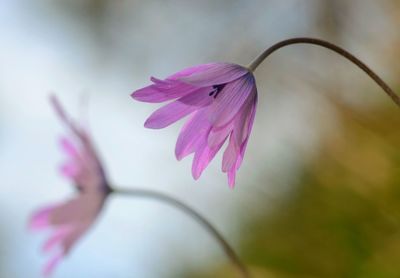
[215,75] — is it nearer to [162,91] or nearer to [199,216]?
[162,91]

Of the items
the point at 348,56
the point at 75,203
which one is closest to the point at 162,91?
the point at 348,56

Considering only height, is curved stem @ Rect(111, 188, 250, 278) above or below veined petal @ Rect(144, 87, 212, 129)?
below

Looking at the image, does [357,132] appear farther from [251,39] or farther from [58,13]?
[58,13]

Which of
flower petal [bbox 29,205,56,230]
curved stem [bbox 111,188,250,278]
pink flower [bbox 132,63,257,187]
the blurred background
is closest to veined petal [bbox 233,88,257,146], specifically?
pink flower [bbox 132,63,257,187]

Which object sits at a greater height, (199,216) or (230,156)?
(230,156)

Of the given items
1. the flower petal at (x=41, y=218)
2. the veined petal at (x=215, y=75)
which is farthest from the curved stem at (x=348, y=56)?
the flower petal at (x=41, y=218)

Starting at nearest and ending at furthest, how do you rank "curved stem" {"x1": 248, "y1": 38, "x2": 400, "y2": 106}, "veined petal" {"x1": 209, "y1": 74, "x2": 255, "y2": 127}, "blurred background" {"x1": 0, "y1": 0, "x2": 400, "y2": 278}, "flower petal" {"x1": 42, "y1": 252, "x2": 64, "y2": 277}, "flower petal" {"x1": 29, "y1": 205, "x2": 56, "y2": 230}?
"curved stem" {"x1": 248, "y1": 38, "x2": 400, "y2": 106}, "veined petal" {"x1": 209, "y1": 74, "x2": 255, "y2": 127}, "flower petal" {"x1": 42, "y1": 252, "x2": 64, "y2": 277}, "flower petal" {"x1": 29, "y1": 205, "x2": 56, "y2": 230}, "blurred background" {"x1": 0, "y1": 0, "x2": 400, "y2": 278}

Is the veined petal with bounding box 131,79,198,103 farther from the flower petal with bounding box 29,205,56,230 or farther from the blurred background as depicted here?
the blurred background
